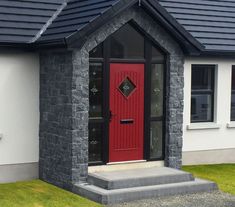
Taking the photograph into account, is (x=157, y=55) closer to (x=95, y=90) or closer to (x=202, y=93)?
(x=95, y=90)

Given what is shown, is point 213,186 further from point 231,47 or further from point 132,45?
point 231,47

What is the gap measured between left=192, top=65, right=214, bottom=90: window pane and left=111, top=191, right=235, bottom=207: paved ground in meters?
4.17

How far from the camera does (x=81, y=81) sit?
11.0 meters

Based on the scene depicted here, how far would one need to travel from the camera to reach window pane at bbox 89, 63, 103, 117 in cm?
1143

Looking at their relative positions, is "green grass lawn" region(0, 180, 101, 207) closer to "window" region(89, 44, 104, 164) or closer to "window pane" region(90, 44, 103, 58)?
"window" region(89, 44, 104, 164)

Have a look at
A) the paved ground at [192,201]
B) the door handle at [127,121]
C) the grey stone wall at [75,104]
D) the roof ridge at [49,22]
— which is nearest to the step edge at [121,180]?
the grey stone wall at [75,104]

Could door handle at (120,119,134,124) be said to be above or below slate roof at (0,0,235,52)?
below

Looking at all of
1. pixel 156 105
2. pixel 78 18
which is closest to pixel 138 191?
pixel 156 105

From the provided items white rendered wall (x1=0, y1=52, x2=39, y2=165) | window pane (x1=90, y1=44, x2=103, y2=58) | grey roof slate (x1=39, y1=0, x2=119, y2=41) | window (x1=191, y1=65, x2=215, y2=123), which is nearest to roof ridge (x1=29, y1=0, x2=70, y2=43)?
grey roof slate (x1=39, y1=0, x2=119, y2=41)

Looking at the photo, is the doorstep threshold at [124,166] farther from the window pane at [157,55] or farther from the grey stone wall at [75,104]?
the window pane at [157,55]

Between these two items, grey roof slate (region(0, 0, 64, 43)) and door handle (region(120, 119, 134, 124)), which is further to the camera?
grey roof slate (region(0, 0, 64, 43))

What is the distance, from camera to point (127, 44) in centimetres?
1182

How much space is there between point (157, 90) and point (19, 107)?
3275 millimetres

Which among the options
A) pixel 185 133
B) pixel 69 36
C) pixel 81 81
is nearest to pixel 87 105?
pixel 81 81
